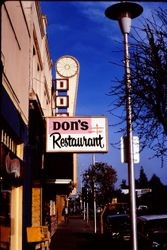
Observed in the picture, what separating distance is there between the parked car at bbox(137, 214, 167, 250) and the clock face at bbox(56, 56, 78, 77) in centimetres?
1465

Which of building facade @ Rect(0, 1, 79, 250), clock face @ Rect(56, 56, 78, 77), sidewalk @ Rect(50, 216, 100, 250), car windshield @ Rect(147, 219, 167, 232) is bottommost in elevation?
sidewalk @ Rect(50, 216, 100, 250)

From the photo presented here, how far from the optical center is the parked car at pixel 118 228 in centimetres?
2373

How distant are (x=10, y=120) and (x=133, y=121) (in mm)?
2886

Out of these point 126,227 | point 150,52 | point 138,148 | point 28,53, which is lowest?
point 126,227

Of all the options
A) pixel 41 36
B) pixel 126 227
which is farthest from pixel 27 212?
pixel 126 227

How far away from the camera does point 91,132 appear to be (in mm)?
14844

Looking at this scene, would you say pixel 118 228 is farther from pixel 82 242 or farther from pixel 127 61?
pixel 127 61

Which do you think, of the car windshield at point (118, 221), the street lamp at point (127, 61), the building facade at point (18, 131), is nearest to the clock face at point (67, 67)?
the car windshield at point (118, 221)

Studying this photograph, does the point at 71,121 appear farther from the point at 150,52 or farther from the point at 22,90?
the point at 150,52

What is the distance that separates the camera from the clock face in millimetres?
32125

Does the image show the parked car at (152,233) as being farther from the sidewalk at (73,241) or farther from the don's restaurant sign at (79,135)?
the sidewalk at (73,241)

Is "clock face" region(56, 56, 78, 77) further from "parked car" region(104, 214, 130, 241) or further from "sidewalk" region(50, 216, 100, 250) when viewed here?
"sidewalk" region(50, 216, 100, 250)

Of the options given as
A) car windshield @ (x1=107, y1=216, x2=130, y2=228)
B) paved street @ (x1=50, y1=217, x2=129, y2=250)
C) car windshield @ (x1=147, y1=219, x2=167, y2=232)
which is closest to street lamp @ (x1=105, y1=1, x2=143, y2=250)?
car windshield @ (x1=147, y1=219, x2=167, y2=232)

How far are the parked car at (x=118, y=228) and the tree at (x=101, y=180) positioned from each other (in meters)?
26.2
